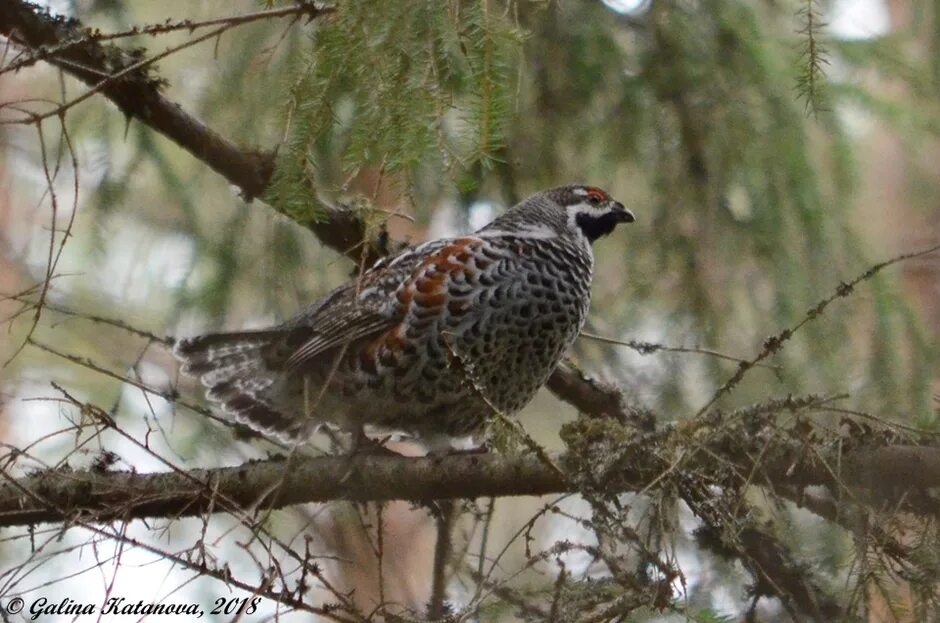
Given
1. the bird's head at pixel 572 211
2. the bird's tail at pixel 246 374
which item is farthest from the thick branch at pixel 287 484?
the bird's head at pixel 572 211

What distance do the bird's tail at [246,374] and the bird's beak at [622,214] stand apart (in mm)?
1411

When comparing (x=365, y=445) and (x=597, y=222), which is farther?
(x=597, y=222)

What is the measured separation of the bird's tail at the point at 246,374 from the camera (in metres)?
4.57

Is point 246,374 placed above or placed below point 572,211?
below

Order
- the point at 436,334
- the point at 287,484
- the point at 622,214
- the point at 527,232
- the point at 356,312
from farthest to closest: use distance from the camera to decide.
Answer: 1. the point at 622,214
2. the point at 527,232
3. the point at 356,312
4. the point at 436,334
5. the point at 287,484

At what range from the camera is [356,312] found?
4.25 m

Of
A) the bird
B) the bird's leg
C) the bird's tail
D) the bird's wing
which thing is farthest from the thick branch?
the bird's tail

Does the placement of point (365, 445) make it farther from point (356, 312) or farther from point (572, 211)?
point (572, 211)

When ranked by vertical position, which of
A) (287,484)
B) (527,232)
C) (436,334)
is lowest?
(287,484)

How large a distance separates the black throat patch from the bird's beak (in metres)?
0.01

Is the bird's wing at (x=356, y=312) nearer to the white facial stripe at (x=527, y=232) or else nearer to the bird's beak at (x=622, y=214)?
the white facial stripe at (x=527, y=232)

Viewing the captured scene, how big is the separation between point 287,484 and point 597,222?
5.66 feet

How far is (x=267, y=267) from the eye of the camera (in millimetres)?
4699

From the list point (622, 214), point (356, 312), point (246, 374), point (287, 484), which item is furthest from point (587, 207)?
point (287, 484)
